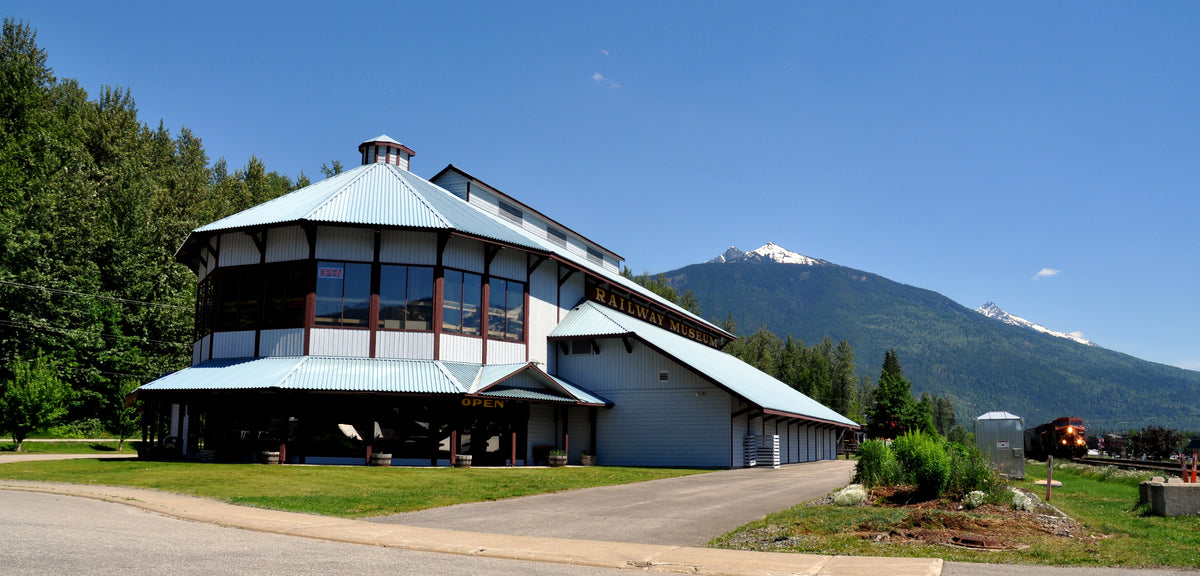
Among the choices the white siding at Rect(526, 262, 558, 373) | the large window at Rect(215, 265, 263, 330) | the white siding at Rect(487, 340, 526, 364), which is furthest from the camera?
the white siding at Rect(526, 262, 558, 373)

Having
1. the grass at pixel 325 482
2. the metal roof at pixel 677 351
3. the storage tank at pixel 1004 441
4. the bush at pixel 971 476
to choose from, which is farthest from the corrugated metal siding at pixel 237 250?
the storage tank at pixel 1004 441

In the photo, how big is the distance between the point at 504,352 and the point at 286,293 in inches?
376

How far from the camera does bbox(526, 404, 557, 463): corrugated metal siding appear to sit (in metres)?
36.9

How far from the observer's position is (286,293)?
3359 centimetres

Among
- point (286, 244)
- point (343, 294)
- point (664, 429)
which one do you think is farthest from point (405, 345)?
point (664, 429)

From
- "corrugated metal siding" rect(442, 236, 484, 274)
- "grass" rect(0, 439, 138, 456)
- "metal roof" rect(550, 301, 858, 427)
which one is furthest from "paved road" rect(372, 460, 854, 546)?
"grass" rect(0, 439, 138, 456)

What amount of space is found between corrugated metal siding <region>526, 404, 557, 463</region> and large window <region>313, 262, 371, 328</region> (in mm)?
8530

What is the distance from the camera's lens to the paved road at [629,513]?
13.9 meters

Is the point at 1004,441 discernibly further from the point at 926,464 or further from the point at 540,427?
the point at 540,427

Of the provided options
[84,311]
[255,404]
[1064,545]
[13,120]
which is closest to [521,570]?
[1064,545]

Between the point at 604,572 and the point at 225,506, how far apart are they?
9.88 m

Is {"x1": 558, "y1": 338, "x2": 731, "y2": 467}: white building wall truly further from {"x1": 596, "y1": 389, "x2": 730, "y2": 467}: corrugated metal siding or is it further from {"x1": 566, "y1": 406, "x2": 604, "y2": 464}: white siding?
{"x1": 566, "y1": 406, "x2": 604, "y2": 464}: white siding

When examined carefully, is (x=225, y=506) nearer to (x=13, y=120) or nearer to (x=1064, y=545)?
(x=1064, y=545)

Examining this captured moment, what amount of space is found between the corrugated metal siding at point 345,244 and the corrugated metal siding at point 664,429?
13409 millimetres
